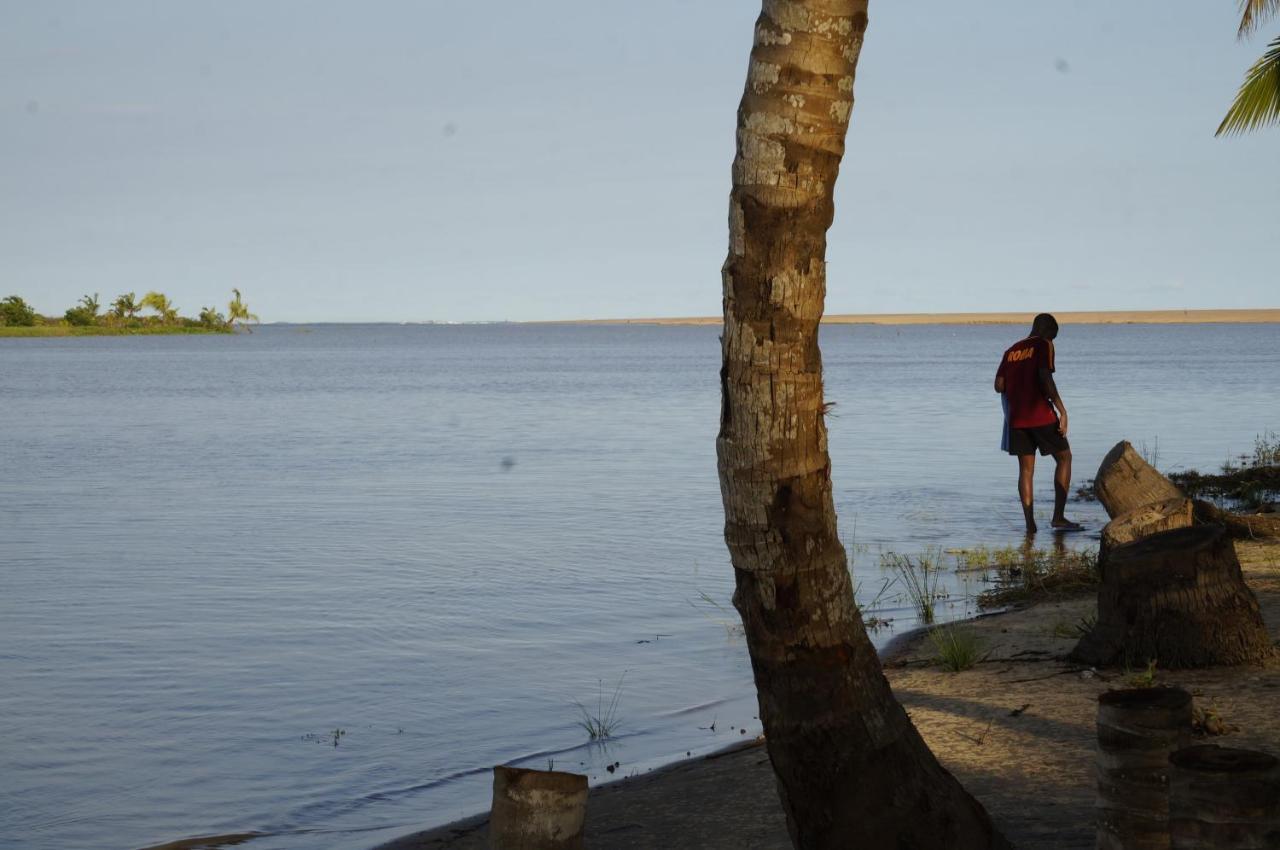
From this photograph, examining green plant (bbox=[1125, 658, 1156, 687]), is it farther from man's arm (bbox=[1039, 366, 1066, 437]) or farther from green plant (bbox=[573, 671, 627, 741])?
man's arm (bbox=[1039, 366, 1066, 437])

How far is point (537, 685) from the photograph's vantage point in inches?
350

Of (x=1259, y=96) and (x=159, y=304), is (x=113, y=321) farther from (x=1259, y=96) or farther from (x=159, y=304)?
(x=1259, y=96)

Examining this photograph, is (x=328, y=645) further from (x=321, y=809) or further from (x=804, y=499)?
(x=804, y=499)

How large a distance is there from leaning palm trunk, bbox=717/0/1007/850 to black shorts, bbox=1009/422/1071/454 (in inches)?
357

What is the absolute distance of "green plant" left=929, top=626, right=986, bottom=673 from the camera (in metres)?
7.68

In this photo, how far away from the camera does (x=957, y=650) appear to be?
7703 millimetres

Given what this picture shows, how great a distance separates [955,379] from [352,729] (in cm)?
5328

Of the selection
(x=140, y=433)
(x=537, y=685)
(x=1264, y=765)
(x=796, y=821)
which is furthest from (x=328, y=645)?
(x=140, y=433)

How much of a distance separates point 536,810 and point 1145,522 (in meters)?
5.78

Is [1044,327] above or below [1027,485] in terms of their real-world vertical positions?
above

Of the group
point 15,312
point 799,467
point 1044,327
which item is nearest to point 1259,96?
point 1044,327

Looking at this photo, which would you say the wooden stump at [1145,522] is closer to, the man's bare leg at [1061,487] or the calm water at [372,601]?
the calm water at [372,601]

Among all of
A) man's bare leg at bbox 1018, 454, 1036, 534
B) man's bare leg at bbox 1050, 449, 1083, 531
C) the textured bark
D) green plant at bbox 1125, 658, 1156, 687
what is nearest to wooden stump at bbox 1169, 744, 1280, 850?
green plant at bbox 1125, 658, 1156, 687

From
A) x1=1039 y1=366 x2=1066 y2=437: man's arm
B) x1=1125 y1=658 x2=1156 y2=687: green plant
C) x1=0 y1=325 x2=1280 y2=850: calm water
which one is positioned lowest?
x1=0 y1=325 x2=1280 y2=850: calm water
